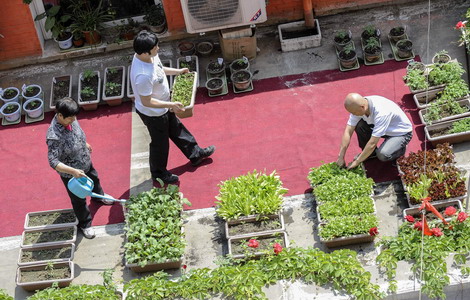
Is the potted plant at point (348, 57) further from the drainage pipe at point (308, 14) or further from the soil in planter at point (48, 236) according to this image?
the soil in planter at point (48, 236)

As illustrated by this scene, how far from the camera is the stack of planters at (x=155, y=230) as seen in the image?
9.13 meters

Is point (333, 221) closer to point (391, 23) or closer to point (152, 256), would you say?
point (152, 256)

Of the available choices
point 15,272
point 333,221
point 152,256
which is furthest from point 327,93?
point 15,272

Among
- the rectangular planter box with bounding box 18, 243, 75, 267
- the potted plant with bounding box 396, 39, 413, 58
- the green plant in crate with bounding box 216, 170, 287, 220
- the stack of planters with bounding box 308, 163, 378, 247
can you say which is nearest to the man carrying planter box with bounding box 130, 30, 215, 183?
the green plant in crate with bounding box 216, 170, 287, 220

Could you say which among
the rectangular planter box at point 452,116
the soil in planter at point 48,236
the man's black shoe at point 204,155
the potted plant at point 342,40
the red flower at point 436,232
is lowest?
the red flower at point 436,232

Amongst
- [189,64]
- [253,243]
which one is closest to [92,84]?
[189,64]

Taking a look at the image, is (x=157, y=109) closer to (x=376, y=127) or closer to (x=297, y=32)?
(x=376, y=127)

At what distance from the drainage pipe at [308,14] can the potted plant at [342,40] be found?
441 mm

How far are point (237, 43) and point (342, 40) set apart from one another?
140cm

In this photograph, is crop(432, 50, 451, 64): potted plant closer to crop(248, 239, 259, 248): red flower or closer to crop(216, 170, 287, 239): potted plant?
crop(216, 170, 287, 239): potted plant

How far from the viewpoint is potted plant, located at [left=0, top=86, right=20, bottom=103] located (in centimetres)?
1166

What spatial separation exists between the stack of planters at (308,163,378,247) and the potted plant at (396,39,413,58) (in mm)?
2452

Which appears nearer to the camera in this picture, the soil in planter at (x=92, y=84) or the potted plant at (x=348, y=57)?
the potted plant at (x=348, y=57)

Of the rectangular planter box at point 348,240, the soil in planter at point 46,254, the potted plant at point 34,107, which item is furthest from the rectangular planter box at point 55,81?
the rectangular planter box at point 348,240
